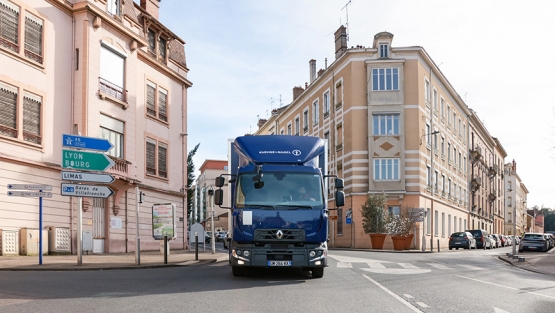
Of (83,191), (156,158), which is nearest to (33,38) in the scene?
(83,191)

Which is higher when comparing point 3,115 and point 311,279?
point 3,115

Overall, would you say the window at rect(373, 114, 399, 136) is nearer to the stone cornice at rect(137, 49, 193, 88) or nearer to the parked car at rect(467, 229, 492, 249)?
the parked car at rect(467, 229, 492, 249)

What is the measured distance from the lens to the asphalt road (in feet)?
29.3

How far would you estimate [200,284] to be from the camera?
12.1 metres

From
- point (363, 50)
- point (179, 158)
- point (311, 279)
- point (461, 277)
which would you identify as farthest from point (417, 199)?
point (311, 279)

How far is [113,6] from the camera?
1105 inches

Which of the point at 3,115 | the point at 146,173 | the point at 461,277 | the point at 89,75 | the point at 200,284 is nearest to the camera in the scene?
the point at 200,284

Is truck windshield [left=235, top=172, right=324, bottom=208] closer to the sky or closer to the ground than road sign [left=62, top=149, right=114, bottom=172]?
closer to the ground

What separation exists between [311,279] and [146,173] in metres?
19.5

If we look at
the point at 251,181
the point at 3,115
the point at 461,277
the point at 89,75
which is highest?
the point at 89,75

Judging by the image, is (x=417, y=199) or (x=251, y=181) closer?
(x=251, y=181)

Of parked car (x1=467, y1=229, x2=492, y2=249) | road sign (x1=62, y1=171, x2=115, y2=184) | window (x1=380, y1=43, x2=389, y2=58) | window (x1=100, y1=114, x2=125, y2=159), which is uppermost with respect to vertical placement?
window (x1=380, y1=43, x2=389, y2=58)

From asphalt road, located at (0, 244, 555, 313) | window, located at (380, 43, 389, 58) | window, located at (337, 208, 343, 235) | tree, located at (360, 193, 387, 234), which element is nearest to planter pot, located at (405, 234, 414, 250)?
tree, located at (360, 193, 387, 234)

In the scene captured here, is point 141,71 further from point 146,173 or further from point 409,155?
point 409,155
